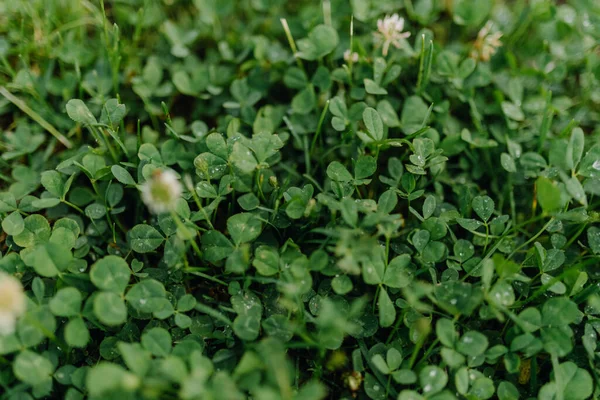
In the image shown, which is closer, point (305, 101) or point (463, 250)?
point (463, 250)

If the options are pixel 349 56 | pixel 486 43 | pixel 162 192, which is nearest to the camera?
pixel 162 192

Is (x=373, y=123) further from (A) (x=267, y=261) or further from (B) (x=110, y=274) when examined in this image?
(B) (x=110, y=274)

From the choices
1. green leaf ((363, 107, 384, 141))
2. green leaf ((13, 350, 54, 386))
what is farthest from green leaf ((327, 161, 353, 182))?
green leaf ((13, 350, 54, 386))

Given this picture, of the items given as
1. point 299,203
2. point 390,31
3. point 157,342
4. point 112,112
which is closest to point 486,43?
point 390,31

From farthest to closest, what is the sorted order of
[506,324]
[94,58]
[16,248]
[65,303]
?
[94,58]
[16,248]
[506,324]
[65,303]

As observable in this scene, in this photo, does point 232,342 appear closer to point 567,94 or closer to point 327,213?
point 327,213

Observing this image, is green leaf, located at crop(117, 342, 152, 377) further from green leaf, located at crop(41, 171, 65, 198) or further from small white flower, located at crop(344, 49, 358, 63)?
small white flower, located at crop(344, 49, 358, 63)

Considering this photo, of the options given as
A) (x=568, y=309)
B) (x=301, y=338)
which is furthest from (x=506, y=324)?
(x=301, y=338)

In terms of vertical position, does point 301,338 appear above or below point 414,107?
below
